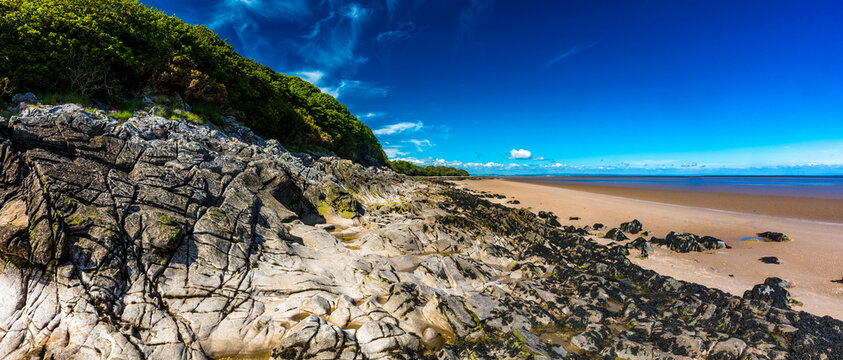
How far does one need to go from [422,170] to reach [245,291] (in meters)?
108

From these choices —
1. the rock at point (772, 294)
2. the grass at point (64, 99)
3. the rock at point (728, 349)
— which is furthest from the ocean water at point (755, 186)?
the grass at point (64, 99)

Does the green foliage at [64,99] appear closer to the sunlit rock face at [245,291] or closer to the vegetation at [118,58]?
the vegetation at [118,58]

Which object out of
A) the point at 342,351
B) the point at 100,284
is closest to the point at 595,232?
the point at 342,351

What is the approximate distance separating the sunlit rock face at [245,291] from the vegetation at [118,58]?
1229cm

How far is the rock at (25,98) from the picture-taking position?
1342cm

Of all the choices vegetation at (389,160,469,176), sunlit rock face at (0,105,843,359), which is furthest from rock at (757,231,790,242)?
vegetation at (389,160,469,176)

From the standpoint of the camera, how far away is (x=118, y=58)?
17.5 metres

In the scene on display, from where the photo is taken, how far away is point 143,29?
20.3m

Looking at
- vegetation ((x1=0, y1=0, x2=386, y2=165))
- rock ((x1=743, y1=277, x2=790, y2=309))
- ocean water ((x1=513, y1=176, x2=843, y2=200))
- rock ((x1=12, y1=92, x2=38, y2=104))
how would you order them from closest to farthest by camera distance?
1. rock ((x1=743, y1=277, x2=790, y2=309))
2. rock ((x1=12, y1=92, x2=38, y2=104))
3. vegetation ((x1=0, y1=0, x2=386, y2=165))
4. ocean water ((x1=513, y1=176, x2=843, y2=200))

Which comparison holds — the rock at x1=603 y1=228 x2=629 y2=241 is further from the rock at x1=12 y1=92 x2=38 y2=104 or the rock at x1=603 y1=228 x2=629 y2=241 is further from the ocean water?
the rock at x1=12 y1=92 x2=38 y2=104

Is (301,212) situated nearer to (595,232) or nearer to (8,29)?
(595,232)

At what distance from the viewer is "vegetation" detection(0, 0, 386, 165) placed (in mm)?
14148

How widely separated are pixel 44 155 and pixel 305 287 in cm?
680

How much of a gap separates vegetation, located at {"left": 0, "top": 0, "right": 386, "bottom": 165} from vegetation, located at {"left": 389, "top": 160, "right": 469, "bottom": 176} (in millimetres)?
70303
